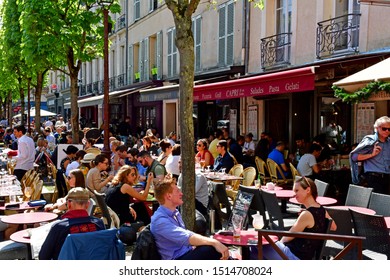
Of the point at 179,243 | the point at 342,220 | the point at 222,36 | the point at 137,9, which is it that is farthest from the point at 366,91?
the point at 137,9

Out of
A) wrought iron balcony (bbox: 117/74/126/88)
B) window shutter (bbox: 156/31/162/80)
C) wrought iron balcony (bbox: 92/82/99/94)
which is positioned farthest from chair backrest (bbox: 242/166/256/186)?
wrought iron balcony (bbox: 92/82/99/94)

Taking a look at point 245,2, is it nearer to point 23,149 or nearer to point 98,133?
point 98,133

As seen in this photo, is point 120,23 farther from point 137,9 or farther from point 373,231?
point 373,231

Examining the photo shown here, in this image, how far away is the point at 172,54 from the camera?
22.2 meters

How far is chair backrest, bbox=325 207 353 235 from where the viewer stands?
5556 mm

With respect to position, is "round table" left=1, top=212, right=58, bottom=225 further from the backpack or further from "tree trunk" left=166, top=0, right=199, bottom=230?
the backpack

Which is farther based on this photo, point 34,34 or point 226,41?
point 226,41

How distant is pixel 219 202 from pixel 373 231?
9.99 ft

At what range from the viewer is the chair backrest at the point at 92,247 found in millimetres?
4094

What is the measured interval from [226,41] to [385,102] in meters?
7.79

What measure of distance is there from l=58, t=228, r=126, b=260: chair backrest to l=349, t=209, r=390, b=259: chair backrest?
2.40 m

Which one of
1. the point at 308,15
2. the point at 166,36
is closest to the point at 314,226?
the point at 308,15

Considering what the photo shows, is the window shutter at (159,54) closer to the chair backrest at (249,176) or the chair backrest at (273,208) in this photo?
the chair backrest at (249,176)

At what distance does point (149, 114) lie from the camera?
25.3m
